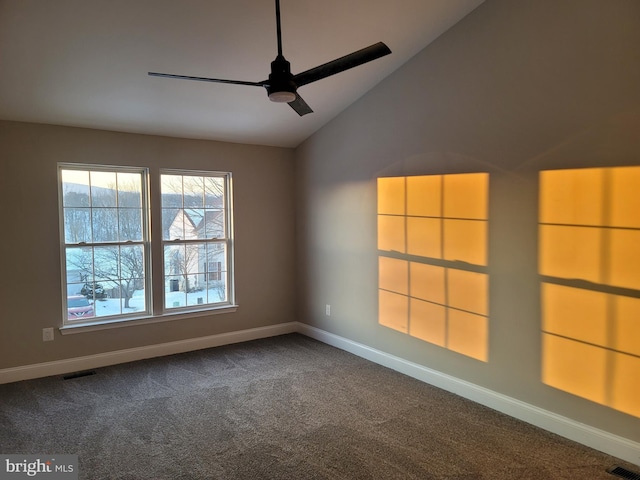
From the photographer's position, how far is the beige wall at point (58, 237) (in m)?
3.91

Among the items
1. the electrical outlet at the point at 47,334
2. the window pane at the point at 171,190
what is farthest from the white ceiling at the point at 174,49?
the electrical outlet at the point at 47,334

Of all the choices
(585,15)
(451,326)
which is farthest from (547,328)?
(585,15)

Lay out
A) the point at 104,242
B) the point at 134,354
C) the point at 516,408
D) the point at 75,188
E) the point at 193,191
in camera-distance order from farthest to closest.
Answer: the point at 193,191 < the point at 134,354 < the point at 104,242 < the point at 75,188 < the point at 516,408

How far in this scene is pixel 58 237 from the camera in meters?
4.10

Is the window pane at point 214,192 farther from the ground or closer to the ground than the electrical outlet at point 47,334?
farther from the ground

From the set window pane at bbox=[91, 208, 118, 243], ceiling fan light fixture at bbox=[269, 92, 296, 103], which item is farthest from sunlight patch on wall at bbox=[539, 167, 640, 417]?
window pane at bbox=[91, 208, 118, 243]

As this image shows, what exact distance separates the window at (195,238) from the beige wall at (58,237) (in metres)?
0.16

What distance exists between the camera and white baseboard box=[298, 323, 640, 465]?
2.66 meters

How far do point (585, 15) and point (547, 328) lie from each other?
6.87ft

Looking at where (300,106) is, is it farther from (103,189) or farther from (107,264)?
(107,264)

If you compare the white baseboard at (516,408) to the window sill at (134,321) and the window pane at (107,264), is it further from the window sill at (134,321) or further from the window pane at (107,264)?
the window pane at (107,264)

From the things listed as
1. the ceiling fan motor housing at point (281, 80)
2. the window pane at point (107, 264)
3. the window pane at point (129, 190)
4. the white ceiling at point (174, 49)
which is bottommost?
the window pane at point (107, 264)

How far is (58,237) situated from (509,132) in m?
4.14

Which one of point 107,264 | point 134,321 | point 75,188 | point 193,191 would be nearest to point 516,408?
point 134,321
